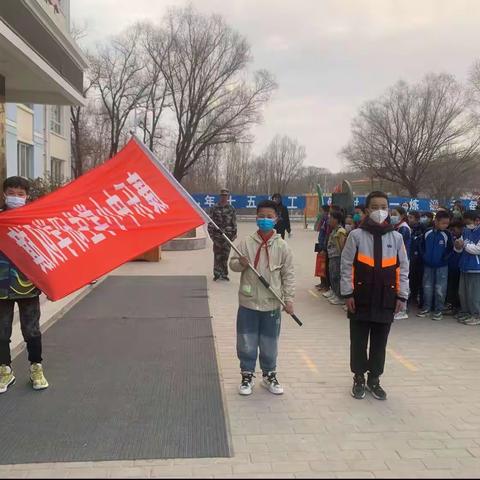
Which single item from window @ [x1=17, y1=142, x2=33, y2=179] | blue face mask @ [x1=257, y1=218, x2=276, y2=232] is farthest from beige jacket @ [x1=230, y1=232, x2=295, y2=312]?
window @ [x1=17, y1=142, x2=33, y2=179]

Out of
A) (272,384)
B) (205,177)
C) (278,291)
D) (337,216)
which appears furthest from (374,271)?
(205,177)

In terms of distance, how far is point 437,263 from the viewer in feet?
25.4

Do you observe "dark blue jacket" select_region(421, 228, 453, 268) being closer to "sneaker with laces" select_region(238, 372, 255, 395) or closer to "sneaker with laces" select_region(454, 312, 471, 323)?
"sneaker with laces" select_region(454, 312, 471, 323)

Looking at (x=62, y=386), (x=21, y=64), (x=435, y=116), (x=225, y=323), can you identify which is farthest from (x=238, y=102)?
(x=62, y=386)

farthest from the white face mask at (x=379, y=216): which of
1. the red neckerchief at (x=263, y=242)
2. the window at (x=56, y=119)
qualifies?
the window at (x=56, y=119)

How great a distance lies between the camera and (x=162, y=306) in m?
8.30

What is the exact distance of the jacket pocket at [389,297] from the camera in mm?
4531

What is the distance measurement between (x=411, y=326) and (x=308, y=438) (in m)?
4.06

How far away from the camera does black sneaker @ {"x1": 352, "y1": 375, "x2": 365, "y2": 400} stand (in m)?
4.59

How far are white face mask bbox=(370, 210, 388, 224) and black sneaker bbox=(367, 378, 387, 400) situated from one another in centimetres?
144

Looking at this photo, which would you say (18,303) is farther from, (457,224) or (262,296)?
(457,224)

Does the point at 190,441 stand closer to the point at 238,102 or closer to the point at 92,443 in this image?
the point at 92,443

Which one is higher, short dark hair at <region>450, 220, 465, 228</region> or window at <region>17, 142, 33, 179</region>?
window at <region>17, 142, 33, 179</region>

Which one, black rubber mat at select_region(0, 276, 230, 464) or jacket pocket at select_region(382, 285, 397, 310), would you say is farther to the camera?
jacket pocket at select_region(382, 285, 397, 310)
